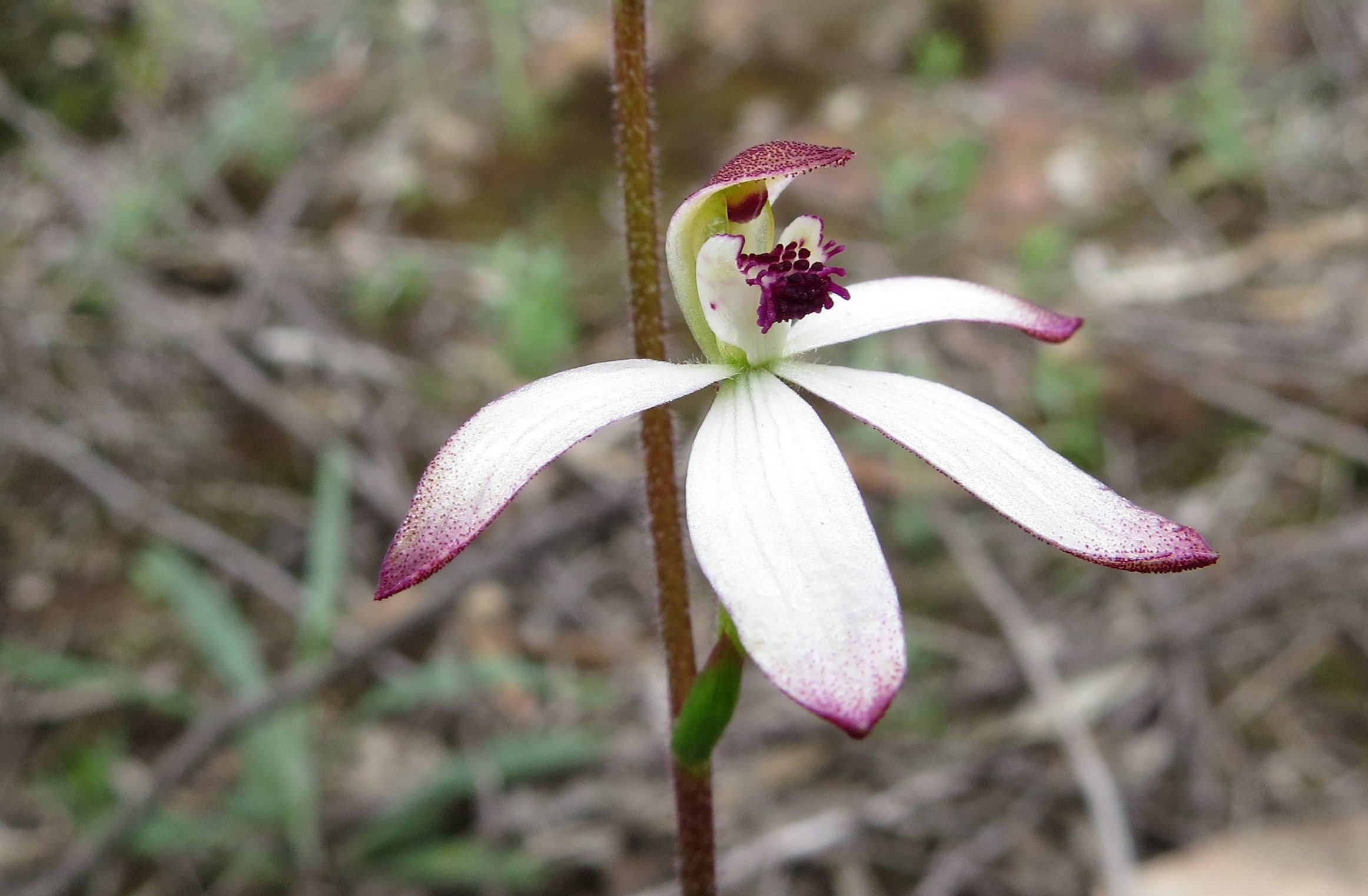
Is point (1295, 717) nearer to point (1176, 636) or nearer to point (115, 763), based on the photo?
point (1176, 636)

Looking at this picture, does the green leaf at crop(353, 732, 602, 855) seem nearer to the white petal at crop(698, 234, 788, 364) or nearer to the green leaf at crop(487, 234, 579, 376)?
the green leaf at crop(487, 234, 579, 376)

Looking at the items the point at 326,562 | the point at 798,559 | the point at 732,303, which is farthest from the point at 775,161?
the point at 326,562

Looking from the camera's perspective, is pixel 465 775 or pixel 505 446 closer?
pixel 505 446

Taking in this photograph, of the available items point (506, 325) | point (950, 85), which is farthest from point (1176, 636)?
point (950, 85)

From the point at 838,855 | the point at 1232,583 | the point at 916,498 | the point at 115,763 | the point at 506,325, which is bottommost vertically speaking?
the point at 838,855

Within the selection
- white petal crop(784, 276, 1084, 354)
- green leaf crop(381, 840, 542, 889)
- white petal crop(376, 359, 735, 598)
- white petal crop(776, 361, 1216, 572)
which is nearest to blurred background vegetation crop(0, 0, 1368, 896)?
green leaf crop(381, 840, 542, 889)

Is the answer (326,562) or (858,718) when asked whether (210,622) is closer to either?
(326,562)

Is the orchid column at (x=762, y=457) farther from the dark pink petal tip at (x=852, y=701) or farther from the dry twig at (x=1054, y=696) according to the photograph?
the dry twig at (x=1054, y=696)
